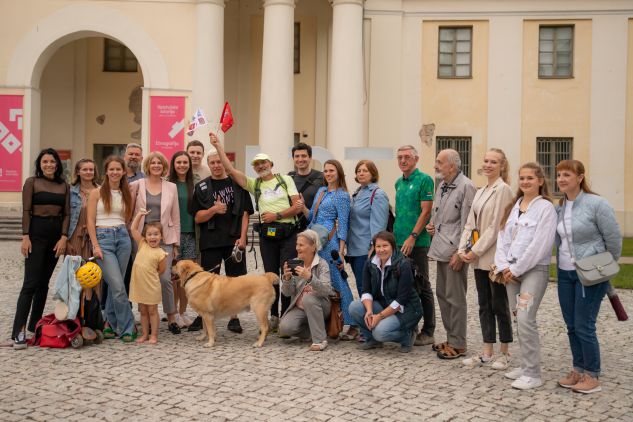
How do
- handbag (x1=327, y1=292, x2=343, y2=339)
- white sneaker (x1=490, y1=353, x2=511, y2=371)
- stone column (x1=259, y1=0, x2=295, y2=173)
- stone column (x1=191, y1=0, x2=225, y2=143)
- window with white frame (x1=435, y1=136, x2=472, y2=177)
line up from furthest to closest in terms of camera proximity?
1. window with white frame (x1=435, y1=136, x2=472, y2=177)
2. stone column (x1=191, y1=0, x2=225, y2=143)
3. stone column (x1=259, y1=0, x2=295, y2=173)
4. handbag (x1=327, y1=292, x2=343, y2=339)
5. white sneaker (x1=490, y1=353, x2=511, y2=371)

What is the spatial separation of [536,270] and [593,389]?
1038mm

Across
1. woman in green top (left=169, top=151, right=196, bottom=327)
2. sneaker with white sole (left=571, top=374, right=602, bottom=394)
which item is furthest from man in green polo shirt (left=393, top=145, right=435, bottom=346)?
woman in green top (left=169, top=151, right=196, bottom=327)

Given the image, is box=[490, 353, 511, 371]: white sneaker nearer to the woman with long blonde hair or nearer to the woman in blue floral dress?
the woman in blue floral dress

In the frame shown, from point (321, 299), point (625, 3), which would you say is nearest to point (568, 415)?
point (321, 299)

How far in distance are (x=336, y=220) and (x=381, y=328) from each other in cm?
132

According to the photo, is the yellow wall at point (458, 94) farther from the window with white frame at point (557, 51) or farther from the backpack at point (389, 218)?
the backpack at point (389, 218)

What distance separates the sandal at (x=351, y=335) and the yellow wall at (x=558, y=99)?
17120 millimetres

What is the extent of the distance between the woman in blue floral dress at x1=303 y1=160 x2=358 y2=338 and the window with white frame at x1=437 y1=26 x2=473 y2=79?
55.3ft

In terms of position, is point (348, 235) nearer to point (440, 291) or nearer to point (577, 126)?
point (440, 291)

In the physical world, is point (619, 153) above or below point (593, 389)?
above

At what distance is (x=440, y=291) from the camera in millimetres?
7133

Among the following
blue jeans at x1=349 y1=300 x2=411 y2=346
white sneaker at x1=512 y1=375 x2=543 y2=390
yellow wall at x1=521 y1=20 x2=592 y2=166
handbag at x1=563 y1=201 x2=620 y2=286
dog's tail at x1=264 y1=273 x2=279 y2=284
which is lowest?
white sneaker at x1=512 y1=375 x2=543 y2=390

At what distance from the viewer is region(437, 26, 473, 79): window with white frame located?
23719 millimetres

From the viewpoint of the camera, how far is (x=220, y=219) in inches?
316
